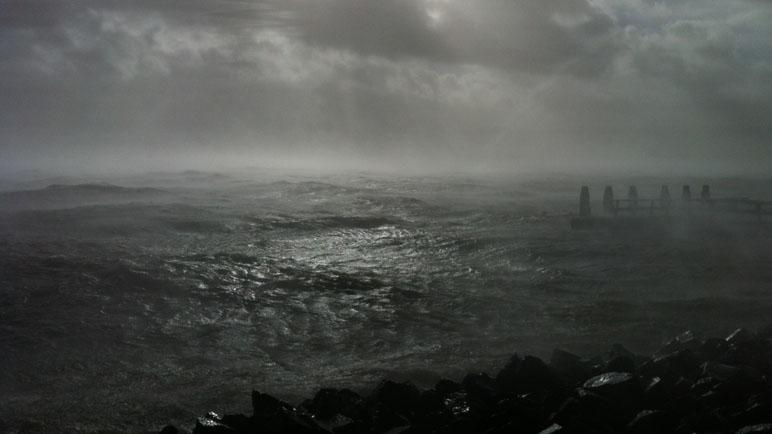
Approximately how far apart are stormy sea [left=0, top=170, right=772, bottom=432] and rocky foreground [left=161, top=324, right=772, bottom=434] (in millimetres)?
1227

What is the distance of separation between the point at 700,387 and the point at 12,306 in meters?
12.0

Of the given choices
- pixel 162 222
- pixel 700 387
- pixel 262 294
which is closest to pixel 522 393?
pixel 700 387

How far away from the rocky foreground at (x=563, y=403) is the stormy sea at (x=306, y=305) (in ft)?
4.03

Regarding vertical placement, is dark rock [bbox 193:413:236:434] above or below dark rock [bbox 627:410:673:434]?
below

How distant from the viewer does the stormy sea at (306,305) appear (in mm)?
7352

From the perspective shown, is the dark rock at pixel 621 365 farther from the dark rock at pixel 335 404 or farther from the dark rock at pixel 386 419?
the dark rock at pixel 335 404

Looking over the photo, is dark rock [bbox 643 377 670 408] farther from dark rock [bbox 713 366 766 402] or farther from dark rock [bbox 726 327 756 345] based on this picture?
dark rock [bbox 726 327 756 345]

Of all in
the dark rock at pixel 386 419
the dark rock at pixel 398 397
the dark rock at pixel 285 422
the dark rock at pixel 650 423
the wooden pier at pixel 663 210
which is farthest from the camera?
the wooden pier at pixel 663 210

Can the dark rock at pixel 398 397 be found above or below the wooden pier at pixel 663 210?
below

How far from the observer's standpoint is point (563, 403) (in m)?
5.37

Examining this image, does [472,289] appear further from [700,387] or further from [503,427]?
[503,427]

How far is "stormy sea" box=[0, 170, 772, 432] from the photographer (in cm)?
735

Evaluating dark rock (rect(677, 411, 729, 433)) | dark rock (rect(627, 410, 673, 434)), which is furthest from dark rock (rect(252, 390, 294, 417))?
dark rock (rect(677, 411, 729, 433))

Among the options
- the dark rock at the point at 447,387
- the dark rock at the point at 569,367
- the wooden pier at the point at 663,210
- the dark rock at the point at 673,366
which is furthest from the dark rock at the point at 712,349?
the wooden pier at the point at 663,210
